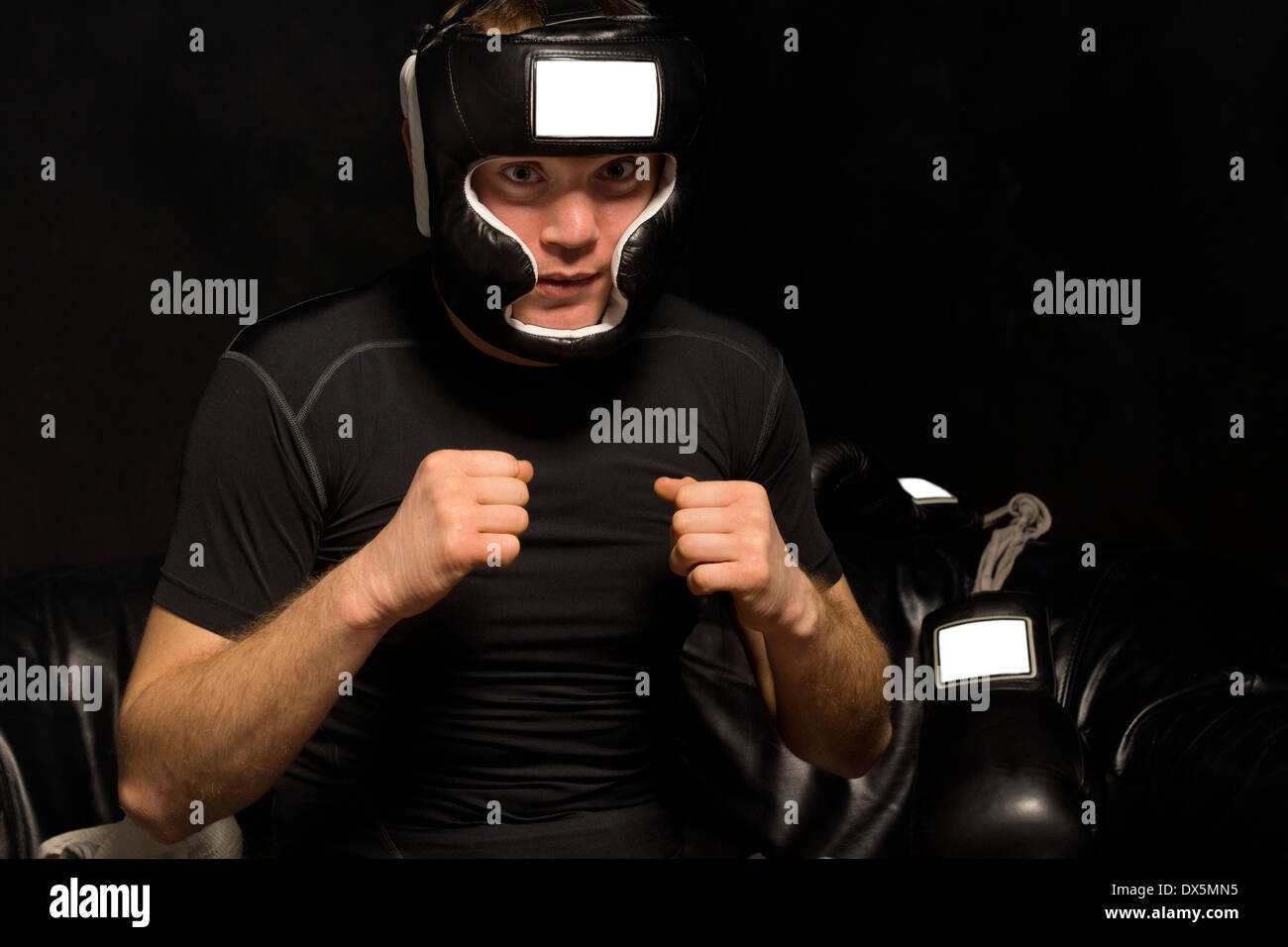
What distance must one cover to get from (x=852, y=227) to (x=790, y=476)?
119 cm

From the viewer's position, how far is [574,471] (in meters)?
1.59

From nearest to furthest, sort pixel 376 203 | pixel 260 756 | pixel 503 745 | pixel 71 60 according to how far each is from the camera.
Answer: pixel 260 756
pixel 503 745
pixel 71 60
pixel 376 203

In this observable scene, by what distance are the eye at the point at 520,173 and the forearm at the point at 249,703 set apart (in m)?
0.43

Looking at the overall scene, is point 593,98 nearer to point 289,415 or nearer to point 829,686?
point 289,415

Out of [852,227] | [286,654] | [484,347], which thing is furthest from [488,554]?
[852,227]

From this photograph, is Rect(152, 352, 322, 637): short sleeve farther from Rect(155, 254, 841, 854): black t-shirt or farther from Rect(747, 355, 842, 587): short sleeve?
Rect(747, 355, 842, 587): short sleeve

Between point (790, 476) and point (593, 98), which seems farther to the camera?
point (790, 476)

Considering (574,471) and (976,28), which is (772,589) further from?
(976,28)

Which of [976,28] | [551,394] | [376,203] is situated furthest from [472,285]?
[976,28]

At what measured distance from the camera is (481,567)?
1.57m

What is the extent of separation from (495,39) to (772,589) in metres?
0.60

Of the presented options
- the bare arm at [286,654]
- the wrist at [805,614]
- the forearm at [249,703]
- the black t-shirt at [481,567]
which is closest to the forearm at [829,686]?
the wrist at [805,614]

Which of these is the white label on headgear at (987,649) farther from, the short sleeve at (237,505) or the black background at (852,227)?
the short sleeve at (237,505)

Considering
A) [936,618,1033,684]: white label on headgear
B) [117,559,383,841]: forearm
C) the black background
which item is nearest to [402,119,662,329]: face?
[117,559,383,841]: forearm
